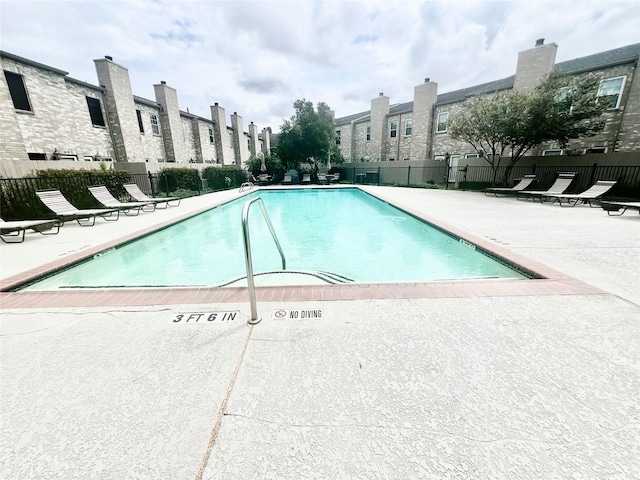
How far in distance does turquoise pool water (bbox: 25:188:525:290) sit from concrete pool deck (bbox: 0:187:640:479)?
1.31 m

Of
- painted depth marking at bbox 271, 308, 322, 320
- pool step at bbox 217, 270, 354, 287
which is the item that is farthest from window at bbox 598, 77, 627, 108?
painted depth marking at bbox 271, 308, 322, 320

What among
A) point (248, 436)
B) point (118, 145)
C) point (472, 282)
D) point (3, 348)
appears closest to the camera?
point (248, 436)

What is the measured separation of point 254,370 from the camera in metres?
2.01

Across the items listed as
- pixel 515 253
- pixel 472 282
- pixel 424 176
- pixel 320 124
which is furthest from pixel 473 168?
pixel 472 282

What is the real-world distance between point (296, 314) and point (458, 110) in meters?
23.5

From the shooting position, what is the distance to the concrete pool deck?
1.38m

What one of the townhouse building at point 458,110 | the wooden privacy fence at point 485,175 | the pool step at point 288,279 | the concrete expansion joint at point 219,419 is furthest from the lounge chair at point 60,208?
the townhouse building at point 458,110

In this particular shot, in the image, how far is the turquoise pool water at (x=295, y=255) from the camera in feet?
15.4

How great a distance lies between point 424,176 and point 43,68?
2352 cm

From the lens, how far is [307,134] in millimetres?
23453

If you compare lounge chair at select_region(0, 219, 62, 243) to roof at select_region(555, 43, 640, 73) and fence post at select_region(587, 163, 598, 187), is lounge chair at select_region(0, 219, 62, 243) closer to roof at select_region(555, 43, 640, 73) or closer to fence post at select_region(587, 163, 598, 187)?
fence post at select_region(587, 163, 598, 187)

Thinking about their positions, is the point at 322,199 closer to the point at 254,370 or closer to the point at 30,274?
the point at 30,274

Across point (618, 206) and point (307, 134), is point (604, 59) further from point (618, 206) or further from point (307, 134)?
point (307, 134)

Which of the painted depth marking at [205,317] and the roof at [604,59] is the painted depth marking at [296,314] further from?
the roof at [604,59]
